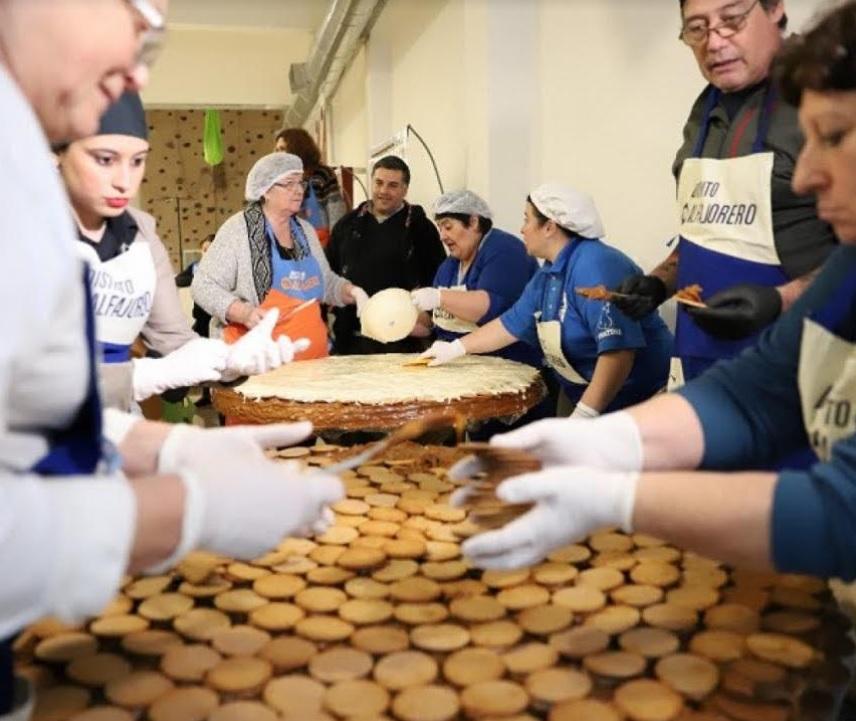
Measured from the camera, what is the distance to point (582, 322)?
7.61 feet

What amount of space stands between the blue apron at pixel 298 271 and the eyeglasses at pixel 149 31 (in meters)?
2.11

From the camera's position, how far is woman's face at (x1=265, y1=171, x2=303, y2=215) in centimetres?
305

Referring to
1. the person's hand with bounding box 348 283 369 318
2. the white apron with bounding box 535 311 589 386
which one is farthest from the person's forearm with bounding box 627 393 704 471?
the person's hand with bounding box 348 283 369 318

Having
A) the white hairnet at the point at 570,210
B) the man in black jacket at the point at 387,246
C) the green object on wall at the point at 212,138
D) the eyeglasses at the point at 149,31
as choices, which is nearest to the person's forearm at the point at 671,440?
the eyeglasses at the point at 149,31

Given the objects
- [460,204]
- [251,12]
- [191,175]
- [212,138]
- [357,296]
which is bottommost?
[357,296]

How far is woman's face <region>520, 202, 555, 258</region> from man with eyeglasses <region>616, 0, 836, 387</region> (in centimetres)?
69

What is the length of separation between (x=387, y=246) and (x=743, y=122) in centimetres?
229

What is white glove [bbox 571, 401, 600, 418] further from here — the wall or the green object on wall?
the green object on wall

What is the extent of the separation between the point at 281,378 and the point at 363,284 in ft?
5.45

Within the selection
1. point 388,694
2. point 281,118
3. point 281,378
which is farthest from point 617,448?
point 281,118

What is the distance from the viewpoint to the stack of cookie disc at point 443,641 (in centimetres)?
82

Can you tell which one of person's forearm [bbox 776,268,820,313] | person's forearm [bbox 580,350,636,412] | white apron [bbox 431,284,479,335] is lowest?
person's forearm [bbox 580,350,636,412]

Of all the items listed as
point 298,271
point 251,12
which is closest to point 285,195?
point 298,271

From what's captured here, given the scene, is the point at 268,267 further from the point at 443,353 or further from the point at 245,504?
the point at 245,504
